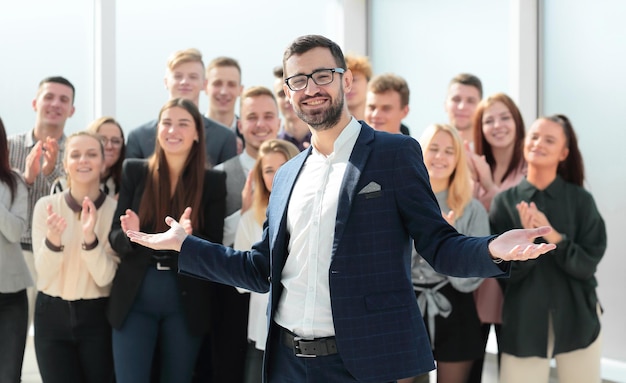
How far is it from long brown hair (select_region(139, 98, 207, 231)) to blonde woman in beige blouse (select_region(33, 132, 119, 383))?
0.26 metres

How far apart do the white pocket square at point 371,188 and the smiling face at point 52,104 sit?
120 inches

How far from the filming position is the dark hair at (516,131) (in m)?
4.46

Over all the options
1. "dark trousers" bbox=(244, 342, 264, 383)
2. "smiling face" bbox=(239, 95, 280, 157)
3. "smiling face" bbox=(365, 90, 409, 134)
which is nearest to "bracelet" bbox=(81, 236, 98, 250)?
"dark trousers" bbox=(244, 342, 264, 383)

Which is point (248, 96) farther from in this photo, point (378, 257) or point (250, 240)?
point (378, 257)

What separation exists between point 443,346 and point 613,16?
7.37 feet

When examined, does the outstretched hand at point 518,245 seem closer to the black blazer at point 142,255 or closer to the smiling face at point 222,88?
the black blazer at point 142,255

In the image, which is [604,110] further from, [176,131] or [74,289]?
[74,289]

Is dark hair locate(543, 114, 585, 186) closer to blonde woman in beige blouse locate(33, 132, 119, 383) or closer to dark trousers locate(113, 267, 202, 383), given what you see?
dark trousers locate(113, 267, 202, 383)

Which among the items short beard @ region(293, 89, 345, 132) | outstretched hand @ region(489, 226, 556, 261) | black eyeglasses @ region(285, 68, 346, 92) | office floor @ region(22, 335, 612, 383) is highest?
black eyeglasses @ region(285, 68, 346, 92)

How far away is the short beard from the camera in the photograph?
7.32ft

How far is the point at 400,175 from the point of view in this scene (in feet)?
7.25

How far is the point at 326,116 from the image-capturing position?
223cm

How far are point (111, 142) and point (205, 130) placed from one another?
1.61ft

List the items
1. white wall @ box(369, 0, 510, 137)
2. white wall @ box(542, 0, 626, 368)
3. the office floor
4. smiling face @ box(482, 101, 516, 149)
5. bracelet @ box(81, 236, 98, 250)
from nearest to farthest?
bracelet @ box(81, 236, 98, 250) → smiling face @ box(482, 101, 516, 149) → the office floor → white wall @ box(542, 0, 626, 368) → white wall @ box(369, 0, 510, 137)
